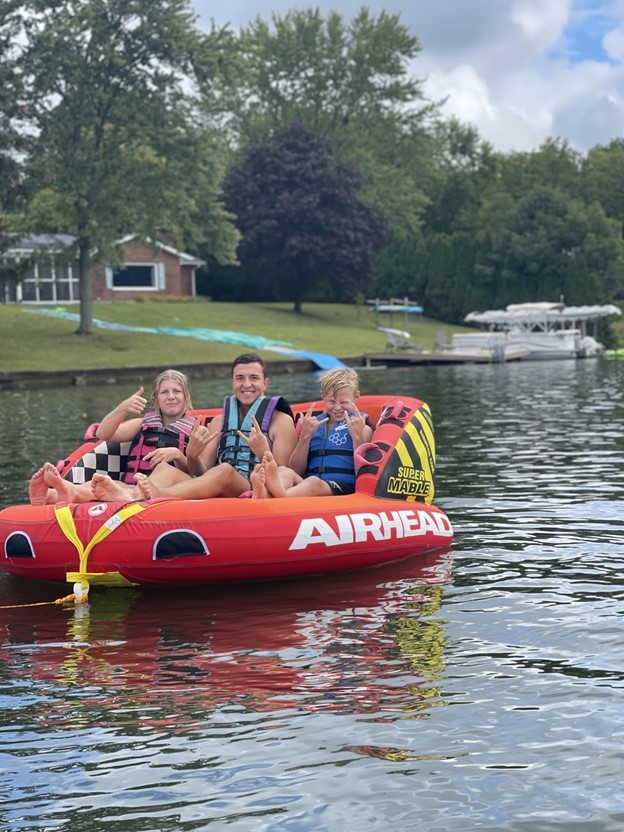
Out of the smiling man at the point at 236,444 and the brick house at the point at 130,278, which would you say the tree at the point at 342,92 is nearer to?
the brick house at the point at 130,278

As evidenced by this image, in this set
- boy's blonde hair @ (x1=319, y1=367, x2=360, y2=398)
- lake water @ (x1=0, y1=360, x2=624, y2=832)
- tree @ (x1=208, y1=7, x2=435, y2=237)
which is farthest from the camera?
tree @ (x1=208, y1=7, x2=435, y2=237)

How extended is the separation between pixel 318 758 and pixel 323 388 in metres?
5.17

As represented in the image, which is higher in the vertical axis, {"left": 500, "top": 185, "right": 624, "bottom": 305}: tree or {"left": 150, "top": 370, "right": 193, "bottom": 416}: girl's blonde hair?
{"left": 500, "top": 185, "right": 624, "bottom": 305}: tree

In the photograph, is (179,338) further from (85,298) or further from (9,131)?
(9,131)

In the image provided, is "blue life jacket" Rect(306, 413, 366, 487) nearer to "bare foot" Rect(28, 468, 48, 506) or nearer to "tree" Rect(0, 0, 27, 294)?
"bare foot" Rect(28, 468, 48, 506)

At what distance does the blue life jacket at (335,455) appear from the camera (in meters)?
10.5

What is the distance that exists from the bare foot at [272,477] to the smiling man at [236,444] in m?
0.13

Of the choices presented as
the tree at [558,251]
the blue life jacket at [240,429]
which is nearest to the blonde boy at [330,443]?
the blue life jacket at [240,429]

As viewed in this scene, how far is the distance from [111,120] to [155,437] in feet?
116

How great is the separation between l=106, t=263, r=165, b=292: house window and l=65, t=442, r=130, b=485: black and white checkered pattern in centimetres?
5383

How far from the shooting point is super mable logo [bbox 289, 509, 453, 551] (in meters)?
9.27

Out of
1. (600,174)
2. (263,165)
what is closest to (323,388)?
(263,165)

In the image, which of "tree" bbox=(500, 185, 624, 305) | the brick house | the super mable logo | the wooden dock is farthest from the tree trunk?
the super mable logo

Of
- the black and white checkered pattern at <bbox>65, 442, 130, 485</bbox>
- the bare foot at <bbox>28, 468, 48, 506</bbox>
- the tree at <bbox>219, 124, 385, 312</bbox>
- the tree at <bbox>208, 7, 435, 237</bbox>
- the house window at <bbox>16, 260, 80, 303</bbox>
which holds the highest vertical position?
the tree at <bbox>208, 7, 435, 237</bbox>
